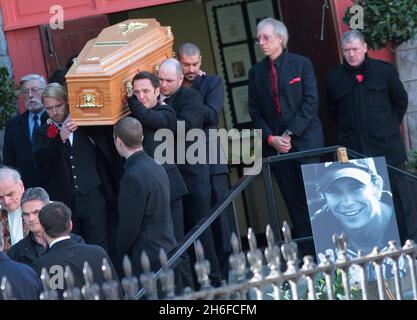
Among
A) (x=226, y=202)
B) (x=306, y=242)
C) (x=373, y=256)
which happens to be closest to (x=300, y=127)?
(x=306, y=242)

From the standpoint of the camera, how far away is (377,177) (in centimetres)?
939

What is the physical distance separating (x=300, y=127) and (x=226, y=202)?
1877 millimetres

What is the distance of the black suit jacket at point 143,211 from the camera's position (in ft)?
27.0

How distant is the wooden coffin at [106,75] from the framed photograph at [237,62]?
3.82 meters

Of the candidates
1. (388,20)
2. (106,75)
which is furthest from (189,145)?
(388,20)

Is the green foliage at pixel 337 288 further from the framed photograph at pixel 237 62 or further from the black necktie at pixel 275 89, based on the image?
the framed photograph at pixel 237 62

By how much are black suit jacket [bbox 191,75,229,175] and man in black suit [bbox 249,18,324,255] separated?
1.70 feet

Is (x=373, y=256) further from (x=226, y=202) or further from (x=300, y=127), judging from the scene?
(x=300, y=127)

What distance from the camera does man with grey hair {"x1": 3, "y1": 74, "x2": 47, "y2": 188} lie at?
10.2 meters

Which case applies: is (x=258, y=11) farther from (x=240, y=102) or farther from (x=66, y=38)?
(x=66, y=38)

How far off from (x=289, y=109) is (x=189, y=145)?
41.9 inches

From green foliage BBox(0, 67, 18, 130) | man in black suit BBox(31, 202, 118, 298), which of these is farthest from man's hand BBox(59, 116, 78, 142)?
man in black suit BBox(31, 202, 118, 298)

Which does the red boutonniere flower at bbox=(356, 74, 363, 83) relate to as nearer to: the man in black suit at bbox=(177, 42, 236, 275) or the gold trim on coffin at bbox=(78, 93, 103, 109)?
the man in black suit at bbox=(177, 42, 236, 275)

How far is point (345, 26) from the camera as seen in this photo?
11.4 metres
